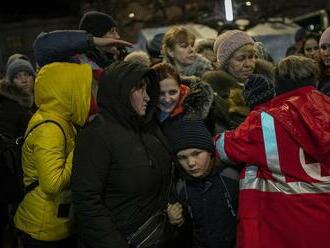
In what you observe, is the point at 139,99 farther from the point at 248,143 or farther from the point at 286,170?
the point at 286,170

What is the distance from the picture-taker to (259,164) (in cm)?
281

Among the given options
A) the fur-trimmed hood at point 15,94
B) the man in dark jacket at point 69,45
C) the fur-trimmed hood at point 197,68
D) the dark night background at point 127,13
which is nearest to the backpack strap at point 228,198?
the man in dark jacket at point 69,45

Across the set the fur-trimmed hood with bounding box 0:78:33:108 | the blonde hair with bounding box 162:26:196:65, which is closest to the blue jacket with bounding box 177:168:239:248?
the blonde hair with bounding box 162:26:196:65

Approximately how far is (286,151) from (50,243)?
5.29 ft

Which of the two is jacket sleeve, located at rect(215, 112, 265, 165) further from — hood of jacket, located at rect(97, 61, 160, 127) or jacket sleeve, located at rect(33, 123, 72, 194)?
jacket sleeve, located at rect(33, 123, 72, 194)

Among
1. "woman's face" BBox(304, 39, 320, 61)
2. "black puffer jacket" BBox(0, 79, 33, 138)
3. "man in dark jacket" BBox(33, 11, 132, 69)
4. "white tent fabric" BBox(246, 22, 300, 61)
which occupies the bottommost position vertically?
"white tent fabric" BBox(246, 22, 300, 61)

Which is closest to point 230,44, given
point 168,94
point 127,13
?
point 168,94

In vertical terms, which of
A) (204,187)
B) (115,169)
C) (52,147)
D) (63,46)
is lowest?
(204,187)

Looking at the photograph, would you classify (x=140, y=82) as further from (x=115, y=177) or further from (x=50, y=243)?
(x=50, y=243)

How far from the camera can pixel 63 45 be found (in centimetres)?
301

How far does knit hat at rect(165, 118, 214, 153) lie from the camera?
3.01 meters

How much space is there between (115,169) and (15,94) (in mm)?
2881

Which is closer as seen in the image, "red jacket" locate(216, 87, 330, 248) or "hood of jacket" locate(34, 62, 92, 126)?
"red jacket" locate(216, 87, 330, 248)

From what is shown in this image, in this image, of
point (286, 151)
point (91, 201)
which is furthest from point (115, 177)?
point (286, 151)
